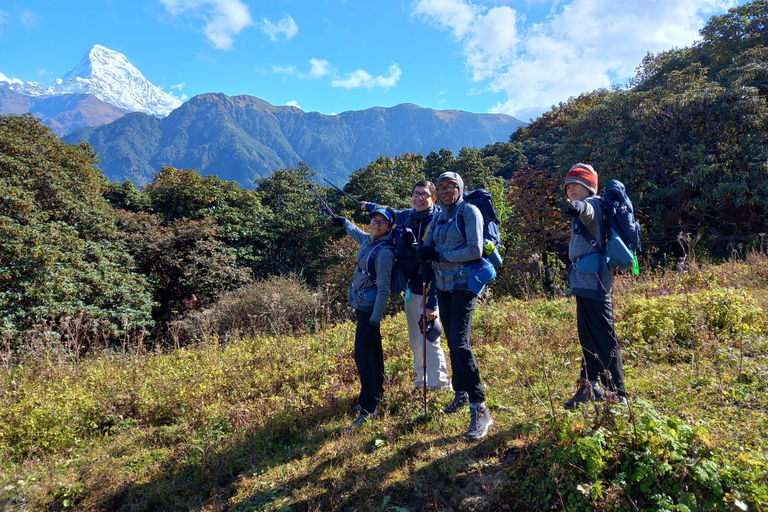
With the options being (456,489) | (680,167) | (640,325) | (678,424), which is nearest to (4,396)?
(456,489)

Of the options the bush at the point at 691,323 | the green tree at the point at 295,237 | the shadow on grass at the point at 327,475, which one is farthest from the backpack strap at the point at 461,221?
the green tree at the point at 295,237

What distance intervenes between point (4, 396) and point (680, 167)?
16.7m

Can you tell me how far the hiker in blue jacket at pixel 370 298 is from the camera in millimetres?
3281

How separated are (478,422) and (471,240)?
143 centimetres

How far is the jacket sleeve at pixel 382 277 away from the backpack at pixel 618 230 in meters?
1.61

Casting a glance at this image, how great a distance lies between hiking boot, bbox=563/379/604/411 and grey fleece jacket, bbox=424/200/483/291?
3.84 feet

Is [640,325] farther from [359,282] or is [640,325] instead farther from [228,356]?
[228,356]

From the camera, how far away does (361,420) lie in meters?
3.40

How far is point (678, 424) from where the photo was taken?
2.12 m

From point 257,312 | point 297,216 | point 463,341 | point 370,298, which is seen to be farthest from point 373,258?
point 297,216

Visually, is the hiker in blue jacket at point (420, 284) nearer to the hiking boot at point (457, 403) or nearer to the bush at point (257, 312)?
the hiking boot at point (457, 403)

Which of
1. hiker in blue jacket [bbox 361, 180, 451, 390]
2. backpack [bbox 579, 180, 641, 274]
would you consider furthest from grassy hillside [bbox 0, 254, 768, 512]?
backpack [bbox 579, 180, 641, 274]

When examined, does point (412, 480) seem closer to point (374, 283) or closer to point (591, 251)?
point (374, 283)

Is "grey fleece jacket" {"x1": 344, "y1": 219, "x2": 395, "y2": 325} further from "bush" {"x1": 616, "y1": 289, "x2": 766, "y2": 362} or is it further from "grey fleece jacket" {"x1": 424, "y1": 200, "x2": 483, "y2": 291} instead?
"bush" {"x1": 616, "y1": 289, "x2": 766, "y2": 362}
